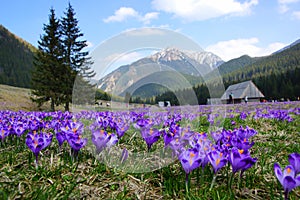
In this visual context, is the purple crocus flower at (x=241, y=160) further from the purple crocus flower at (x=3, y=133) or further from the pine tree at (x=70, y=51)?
the pine tree at (x=70, y=51)

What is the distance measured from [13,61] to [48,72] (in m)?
114

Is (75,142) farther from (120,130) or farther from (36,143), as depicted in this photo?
(120,130)

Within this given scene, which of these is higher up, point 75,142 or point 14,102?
point 14,102

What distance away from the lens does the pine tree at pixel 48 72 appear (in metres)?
24.6

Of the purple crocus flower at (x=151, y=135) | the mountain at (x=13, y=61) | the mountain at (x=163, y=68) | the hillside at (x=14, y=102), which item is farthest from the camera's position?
the mountain at (x=13, y=61)

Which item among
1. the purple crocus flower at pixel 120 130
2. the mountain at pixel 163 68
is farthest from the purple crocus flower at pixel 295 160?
the mountain at pixel 163 68

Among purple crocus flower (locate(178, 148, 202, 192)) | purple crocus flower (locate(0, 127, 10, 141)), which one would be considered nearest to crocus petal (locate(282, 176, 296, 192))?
purple crocus flower (locate(178, 148, 202, 192))

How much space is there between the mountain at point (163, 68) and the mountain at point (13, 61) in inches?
3509

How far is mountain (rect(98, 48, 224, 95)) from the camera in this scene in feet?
14.5

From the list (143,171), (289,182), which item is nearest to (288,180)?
(289,182)

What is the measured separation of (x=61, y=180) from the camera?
194cm

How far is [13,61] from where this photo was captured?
120312 mm

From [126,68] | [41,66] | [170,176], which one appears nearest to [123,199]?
[170,176]

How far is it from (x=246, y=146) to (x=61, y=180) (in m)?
1.59
